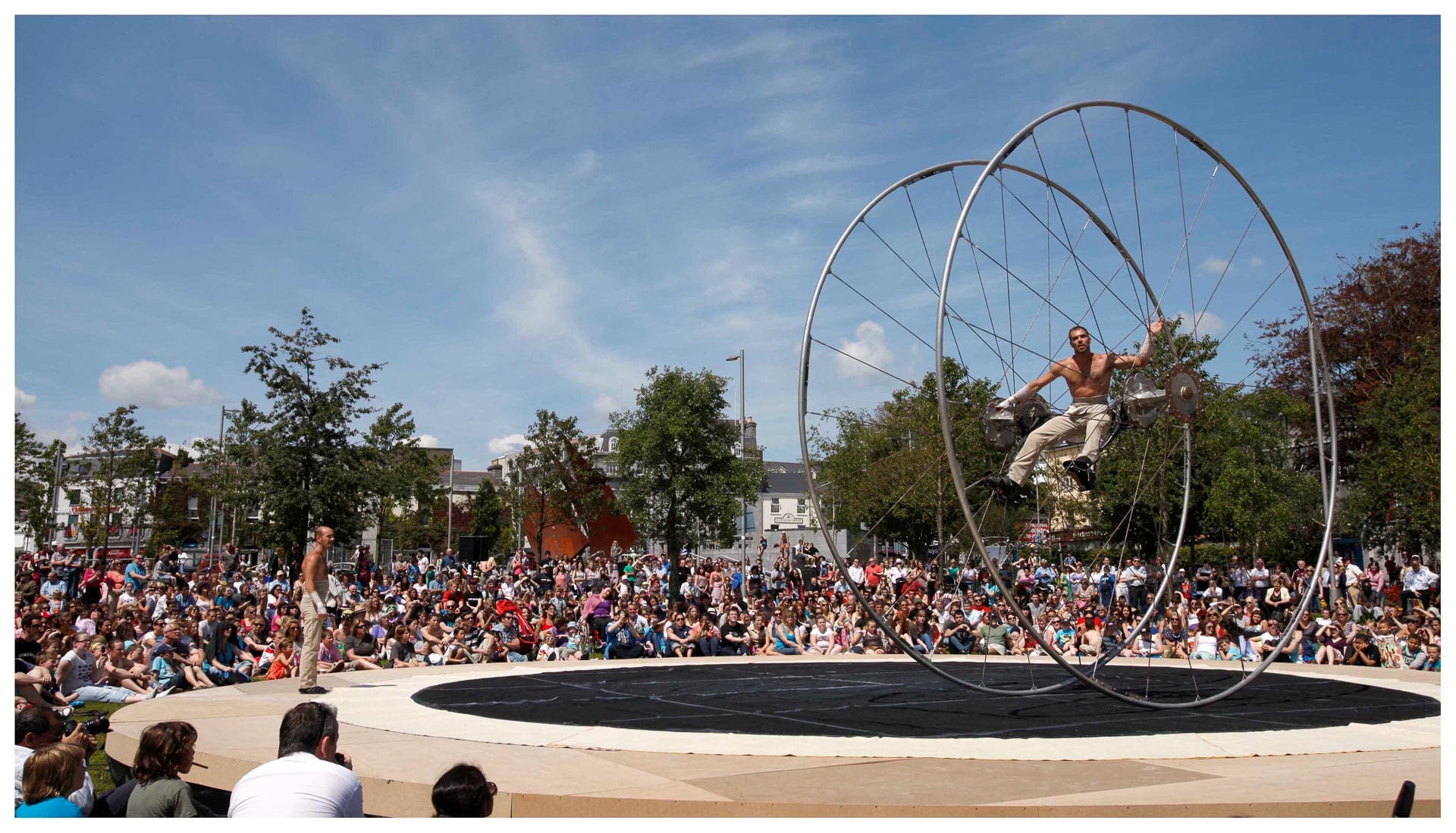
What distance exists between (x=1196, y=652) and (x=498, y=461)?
89.5 m

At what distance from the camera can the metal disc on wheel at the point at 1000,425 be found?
9797 mm

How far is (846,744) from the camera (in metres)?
6.91

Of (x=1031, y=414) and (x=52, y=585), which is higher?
(x=1031, y=414)

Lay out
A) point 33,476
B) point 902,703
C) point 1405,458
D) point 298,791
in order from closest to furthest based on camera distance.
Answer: point 298,791 < point 902,703 < point 1405,458 < point 33,476

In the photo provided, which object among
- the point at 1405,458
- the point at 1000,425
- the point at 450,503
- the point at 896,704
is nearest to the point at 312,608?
the point at 896,704

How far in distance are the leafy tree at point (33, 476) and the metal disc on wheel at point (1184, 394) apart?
37.5 meters

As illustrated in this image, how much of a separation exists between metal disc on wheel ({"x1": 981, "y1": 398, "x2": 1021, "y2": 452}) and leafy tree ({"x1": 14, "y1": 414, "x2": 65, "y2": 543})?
36.2 m

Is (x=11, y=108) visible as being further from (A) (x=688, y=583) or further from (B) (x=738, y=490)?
(B) (x=738, y=490)

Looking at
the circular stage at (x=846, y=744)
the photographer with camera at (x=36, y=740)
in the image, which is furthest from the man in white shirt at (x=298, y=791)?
the circular stage at (x=846, y=744)

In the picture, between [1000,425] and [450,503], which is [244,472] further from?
[450,503]

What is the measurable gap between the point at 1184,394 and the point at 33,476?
136 ft

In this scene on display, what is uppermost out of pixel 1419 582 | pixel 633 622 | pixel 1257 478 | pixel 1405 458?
pixel 1405 458

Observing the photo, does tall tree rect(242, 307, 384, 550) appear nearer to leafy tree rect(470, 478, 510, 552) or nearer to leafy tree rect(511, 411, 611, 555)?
leafy tree rect(511, 411, 611, 555)

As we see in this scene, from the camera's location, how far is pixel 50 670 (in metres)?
9.98
